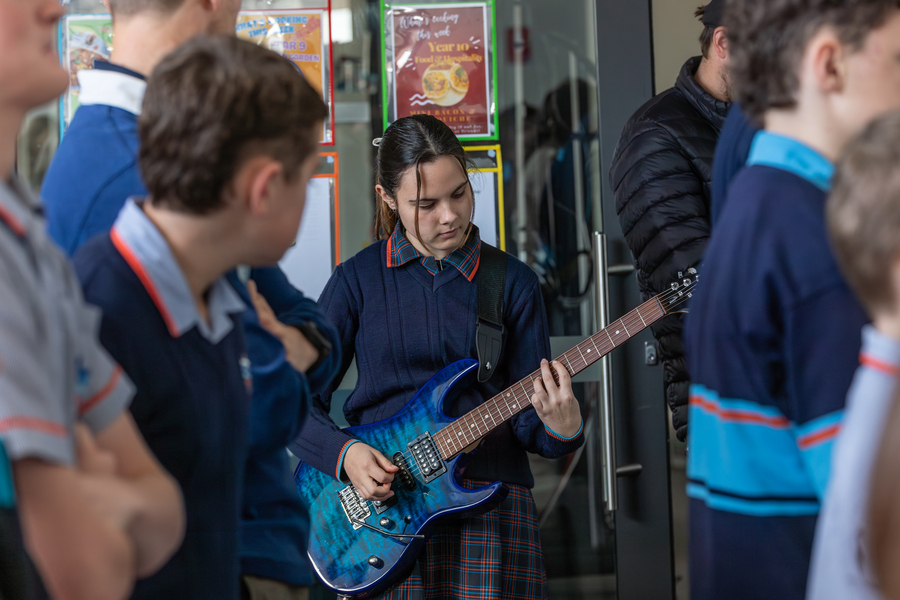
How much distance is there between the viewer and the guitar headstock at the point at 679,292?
2105 millimetres

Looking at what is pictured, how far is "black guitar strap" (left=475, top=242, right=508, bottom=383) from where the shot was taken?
2.10 metres

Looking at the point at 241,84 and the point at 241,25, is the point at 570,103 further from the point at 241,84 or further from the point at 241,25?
the point at 241,84

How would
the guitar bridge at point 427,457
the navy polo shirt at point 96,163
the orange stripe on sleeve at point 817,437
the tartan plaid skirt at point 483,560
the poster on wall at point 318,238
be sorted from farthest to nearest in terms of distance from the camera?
the poster on wall at point 318,238, the guitar bridge at point 427,457, the tartan plaid skirt at point 483,560, the navy polo shirt at point 96,163, the orange stripe on sleeve at point 817,437

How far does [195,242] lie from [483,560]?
1.28m

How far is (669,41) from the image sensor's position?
112 inches

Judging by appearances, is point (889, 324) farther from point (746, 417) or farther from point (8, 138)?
point (8, 138)

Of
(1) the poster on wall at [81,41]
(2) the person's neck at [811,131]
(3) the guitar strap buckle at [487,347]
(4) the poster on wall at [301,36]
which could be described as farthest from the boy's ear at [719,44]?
(1) the poster on wall at [81,41]

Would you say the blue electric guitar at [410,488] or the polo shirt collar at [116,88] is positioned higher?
the polo shirt collar at [116,88]

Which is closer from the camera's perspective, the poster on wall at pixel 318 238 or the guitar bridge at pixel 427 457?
the guitar bridge at pixel 427 457

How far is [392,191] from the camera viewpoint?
2.22m

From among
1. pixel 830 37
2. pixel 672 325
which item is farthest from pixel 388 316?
pixel 830 37

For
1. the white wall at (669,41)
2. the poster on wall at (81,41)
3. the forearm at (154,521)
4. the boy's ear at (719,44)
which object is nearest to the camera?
the forearm at (154,521)

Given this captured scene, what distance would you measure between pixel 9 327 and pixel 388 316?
1559mm

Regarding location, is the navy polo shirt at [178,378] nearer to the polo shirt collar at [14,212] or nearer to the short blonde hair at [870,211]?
the polo shirt collar at [14,212]
